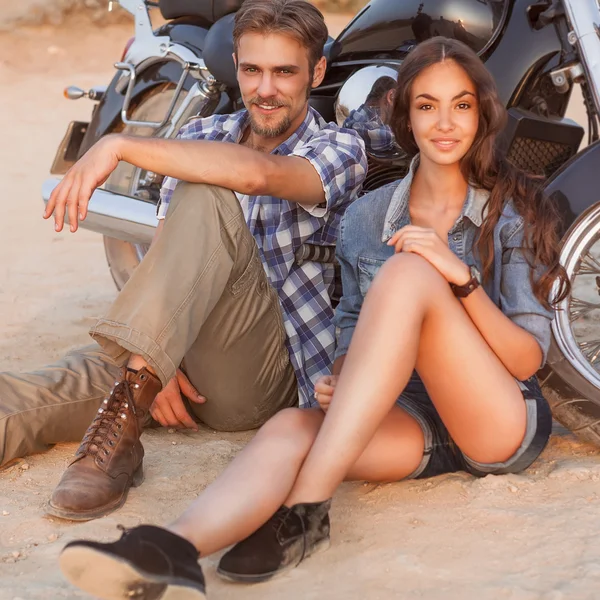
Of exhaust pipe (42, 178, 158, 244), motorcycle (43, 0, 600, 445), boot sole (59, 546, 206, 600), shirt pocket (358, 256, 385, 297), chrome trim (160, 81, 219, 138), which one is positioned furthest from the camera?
chrome trim (160, 81, 219, 138)

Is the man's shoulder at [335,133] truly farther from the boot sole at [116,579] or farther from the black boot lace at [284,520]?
the boot sole at [116,579]

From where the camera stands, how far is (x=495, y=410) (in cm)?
188

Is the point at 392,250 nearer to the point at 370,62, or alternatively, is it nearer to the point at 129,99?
the point at 370,62

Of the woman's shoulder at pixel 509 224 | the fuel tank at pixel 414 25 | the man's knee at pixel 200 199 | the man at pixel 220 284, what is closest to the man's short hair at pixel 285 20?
the man at pixel 220 284

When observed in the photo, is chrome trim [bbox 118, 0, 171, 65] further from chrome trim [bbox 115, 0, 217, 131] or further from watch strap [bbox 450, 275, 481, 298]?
watch strap [bbox 450, 275, 481, 298]

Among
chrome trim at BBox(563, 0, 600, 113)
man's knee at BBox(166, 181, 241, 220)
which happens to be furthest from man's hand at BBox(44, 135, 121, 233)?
chrome trim at BBox(563, 0, 600, 113)

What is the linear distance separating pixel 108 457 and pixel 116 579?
58cm

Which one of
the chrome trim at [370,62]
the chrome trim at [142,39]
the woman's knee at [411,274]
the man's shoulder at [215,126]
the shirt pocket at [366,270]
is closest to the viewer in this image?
the woman's knee at [411,274]

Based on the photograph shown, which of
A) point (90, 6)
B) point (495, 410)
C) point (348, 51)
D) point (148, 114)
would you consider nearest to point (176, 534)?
point (495, 410)

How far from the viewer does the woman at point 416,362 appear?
1.73 meters

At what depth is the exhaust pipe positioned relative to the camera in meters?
3.14

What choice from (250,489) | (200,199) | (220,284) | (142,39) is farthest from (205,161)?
(142,39)

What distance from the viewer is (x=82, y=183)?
6.91ft

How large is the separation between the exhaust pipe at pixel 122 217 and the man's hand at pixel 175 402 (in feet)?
2.60
